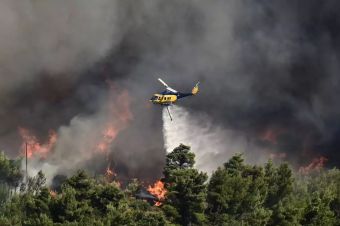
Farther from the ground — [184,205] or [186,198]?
[186,198]

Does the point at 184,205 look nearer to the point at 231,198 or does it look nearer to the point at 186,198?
the point at 186,198

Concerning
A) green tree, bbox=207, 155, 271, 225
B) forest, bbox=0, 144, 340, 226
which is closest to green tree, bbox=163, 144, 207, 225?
forest, bbox=0, 144, 340, 226

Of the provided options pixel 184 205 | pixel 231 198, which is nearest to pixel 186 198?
pixel 184 205

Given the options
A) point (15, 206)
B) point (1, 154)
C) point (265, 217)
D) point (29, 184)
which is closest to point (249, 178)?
point (265, 217)

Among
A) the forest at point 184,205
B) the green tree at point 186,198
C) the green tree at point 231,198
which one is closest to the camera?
the forest at point 184,205

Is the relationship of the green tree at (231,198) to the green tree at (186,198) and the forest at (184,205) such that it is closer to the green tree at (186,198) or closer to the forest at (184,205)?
the forest at (184,205)

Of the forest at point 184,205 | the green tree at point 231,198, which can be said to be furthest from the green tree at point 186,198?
the green tree at point 231,198

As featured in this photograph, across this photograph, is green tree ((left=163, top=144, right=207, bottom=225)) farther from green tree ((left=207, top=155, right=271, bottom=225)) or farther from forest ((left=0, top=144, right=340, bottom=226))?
green tree ((left=207, top=155, right=271, bottom=225))

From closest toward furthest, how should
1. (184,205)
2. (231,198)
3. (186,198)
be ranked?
(186,198) → (184,205) → (231,198)

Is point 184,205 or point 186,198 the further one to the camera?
point 184,205

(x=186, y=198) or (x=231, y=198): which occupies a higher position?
(x=231, y=198)

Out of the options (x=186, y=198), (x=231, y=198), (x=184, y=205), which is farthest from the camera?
(x=231, y=198)

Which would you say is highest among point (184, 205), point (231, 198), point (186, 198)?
point (231, 198)

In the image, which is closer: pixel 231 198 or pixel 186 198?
pixel 186 198
